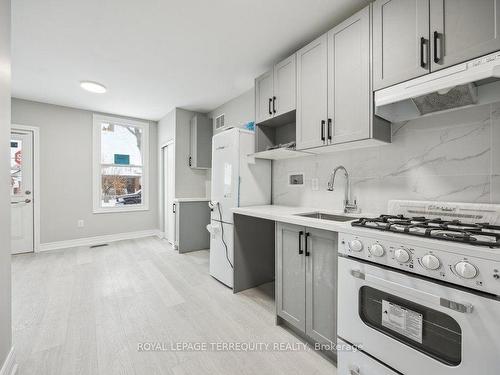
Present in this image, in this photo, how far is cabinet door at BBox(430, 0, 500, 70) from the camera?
1.10 meters

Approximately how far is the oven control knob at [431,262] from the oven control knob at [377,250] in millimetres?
171

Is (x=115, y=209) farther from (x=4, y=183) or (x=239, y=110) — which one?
(x=4, y=183)

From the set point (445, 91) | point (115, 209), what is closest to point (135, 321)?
point (445, 91)

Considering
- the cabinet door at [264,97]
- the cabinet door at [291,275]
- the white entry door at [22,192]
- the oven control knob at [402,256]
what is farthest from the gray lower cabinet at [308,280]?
the white entry door at [22,192]

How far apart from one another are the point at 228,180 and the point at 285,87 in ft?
3.69

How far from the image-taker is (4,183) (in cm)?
131

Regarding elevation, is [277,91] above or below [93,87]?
below

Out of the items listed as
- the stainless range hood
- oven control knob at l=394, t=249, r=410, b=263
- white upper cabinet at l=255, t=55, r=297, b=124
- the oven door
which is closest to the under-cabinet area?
the oven door

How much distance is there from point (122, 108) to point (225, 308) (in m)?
3.93

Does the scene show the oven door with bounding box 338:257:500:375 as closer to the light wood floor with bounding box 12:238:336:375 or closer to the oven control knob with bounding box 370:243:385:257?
the oven control knob with bounding box 370:243:385:257

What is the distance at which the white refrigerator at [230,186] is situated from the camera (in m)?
2.50

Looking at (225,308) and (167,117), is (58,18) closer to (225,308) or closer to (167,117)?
(167,117)

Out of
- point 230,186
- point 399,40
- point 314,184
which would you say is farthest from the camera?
point 230,186

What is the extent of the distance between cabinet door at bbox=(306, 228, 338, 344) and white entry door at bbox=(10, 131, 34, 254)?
469cm
